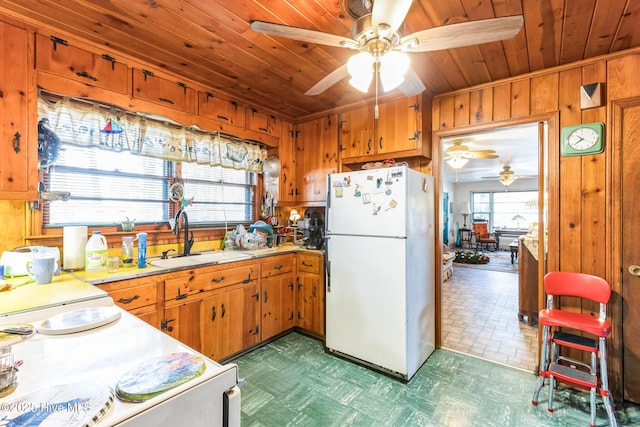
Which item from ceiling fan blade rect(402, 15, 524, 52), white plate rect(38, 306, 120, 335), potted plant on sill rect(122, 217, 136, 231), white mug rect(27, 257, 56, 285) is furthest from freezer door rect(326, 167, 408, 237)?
white mug rect(27, 257, 56, 285)

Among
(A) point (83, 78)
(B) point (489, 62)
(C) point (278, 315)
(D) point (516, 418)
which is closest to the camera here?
(D) point (516, 418)

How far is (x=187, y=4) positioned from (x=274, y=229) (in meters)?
2.38

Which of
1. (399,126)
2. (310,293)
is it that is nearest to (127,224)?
(310,293)

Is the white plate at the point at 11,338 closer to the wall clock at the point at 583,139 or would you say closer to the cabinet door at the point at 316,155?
the cabinet door at the point at 316,155

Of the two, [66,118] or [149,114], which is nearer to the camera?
[66,118]

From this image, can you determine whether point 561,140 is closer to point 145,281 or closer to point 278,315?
point 278,315

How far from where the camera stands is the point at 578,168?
2.23 meters

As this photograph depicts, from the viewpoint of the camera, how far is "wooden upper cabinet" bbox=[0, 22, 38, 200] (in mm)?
1731

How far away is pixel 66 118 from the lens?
6.81 feet

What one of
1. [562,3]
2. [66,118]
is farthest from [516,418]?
[66,118]

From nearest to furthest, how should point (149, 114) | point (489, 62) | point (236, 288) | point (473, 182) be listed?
point (489, 62)
point (149, 114)
point (236, 288)
point (473, 182)

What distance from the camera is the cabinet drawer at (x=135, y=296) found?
1865 millimetres

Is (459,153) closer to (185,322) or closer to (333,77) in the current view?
(333,77)

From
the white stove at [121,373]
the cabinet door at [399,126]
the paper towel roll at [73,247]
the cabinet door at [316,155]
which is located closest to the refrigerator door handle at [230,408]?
the white stove at [121,373]
